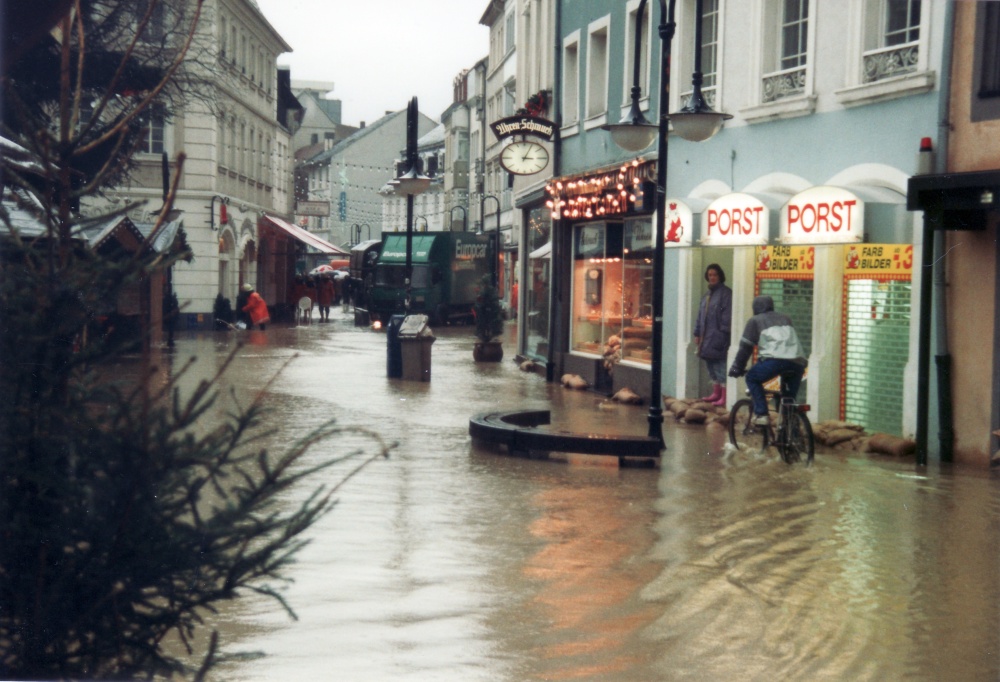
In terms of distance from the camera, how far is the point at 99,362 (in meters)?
3.33

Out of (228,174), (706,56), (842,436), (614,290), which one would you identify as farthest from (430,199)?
(842,436)

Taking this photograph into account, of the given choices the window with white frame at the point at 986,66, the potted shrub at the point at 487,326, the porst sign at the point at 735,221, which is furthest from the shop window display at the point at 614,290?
the window with white frame at the point at 986,66

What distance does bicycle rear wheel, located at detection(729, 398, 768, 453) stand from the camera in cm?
1395

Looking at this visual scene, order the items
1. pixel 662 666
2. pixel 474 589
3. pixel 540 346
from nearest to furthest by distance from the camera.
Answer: pixel 662 666 < pixel 474 589 < pixel 540 346

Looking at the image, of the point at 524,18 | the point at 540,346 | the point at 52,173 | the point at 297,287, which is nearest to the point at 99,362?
the point at 52,173

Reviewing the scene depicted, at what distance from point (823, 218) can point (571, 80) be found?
35.5ft

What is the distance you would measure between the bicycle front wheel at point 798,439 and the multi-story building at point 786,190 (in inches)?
69.2

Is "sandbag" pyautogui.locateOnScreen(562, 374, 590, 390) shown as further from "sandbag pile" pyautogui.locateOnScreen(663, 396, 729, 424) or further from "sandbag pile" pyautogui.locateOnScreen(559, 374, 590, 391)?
"sandbag pile" pyautogui.locateOnScreen(663, 396, 729, 424)

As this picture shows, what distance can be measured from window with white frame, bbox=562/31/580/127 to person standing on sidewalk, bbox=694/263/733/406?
7102 millimetres

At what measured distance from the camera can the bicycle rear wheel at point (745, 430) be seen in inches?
549

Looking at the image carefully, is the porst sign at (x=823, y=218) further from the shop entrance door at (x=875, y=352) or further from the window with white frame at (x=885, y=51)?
the window with white frame at (x=885, y=51)

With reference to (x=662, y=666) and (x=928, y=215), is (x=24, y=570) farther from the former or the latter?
(x=928, y=215)

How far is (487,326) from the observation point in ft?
97.5

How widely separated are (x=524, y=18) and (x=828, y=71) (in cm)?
1527
